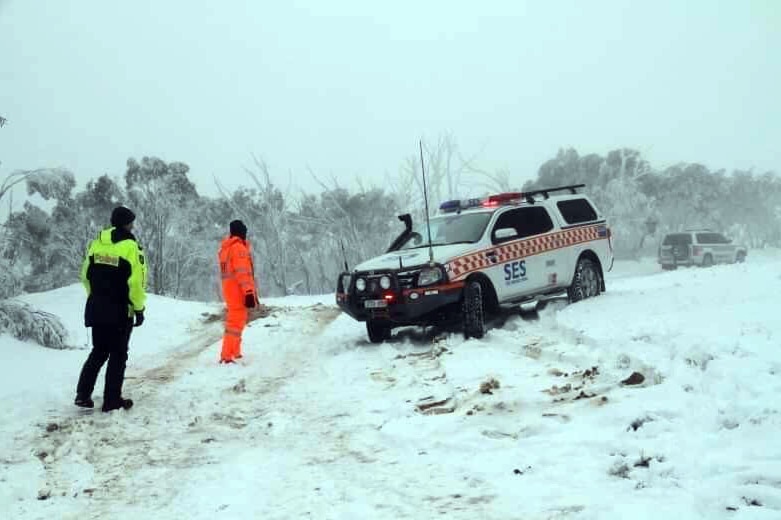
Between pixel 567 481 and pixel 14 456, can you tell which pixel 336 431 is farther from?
pixel 14 456

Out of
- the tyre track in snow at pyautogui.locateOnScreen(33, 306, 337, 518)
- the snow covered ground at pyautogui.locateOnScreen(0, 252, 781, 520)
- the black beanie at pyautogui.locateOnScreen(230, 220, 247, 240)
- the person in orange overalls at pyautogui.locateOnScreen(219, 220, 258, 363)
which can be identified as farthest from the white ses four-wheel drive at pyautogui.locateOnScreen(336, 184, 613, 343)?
the tyre track in snow at pyautogui.locateOnScreen(33, 306, 337, 518)

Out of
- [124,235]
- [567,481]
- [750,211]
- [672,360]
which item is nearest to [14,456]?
[124,235]

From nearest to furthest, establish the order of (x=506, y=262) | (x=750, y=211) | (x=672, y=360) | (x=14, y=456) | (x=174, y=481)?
1. (x=174, y=481)
2. (x=14, y=456)
3. (x=672, y=360)
4. (x=506, y=262)
5. (x=750, y=211)

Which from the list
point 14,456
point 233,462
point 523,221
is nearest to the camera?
point 233,462

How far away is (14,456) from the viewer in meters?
4.54

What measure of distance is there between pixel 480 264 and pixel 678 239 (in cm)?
2008

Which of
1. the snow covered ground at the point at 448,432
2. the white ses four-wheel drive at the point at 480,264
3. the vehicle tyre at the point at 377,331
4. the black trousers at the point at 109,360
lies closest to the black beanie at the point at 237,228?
the white ses four-wheel drive at the point at 480,264

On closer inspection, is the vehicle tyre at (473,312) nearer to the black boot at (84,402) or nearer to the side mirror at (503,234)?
the side mirror at (503,234)

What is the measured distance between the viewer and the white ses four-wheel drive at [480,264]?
8.29m

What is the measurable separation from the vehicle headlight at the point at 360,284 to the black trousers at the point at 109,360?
3343 mm

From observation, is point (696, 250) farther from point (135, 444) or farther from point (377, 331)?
point (135, 444)

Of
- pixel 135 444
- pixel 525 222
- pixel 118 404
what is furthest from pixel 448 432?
pixel 525 222

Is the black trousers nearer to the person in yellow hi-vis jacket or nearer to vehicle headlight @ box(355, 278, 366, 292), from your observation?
the person in yellow hi-vis jacket

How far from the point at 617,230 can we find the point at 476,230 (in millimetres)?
41715
